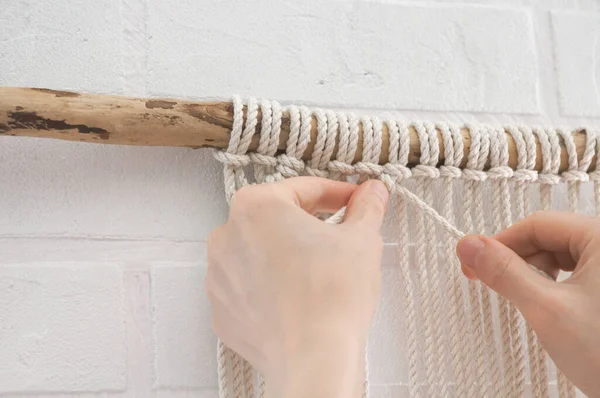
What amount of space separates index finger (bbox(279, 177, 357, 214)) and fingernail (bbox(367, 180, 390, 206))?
2 cm

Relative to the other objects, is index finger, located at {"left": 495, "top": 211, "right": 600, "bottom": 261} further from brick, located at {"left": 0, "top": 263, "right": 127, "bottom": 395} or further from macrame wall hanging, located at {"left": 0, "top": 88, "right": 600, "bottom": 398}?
brick, located at {"left": 0, "top": 263, "right": 127, "bottom": 395}

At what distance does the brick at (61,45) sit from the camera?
28.7 inches

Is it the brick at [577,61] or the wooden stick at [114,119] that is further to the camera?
the brick at [577,61]

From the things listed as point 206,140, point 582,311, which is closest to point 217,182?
point 206,140

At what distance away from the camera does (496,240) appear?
0.70m

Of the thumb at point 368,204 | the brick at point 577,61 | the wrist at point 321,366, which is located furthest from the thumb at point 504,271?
the brick at point 577,61

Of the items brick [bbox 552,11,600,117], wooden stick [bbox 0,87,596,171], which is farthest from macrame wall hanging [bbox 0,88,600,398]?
brick [bbox 552,11,600,117]

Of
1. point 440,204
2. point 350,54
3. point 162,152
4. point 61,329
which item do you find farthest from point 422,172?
point 61,329

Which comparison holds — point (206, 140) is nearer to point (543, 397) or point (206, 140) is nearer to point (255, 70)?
point (255, 70)

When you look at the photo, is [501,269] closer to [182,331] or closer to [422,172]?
[422,172]

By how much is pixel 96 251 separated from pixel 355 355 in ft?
1.11

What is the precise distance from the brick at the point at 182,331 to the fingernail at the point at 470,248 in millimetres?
287

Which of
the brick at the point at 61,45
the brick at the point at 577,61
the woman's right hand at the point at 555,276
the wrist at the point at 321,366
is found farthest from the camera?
the brick at the point at 577,61

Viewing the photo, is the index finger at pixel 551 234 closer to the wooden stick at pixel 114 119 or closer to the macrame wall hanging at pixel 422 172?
the macrame wall hanging at pixel 422 172
